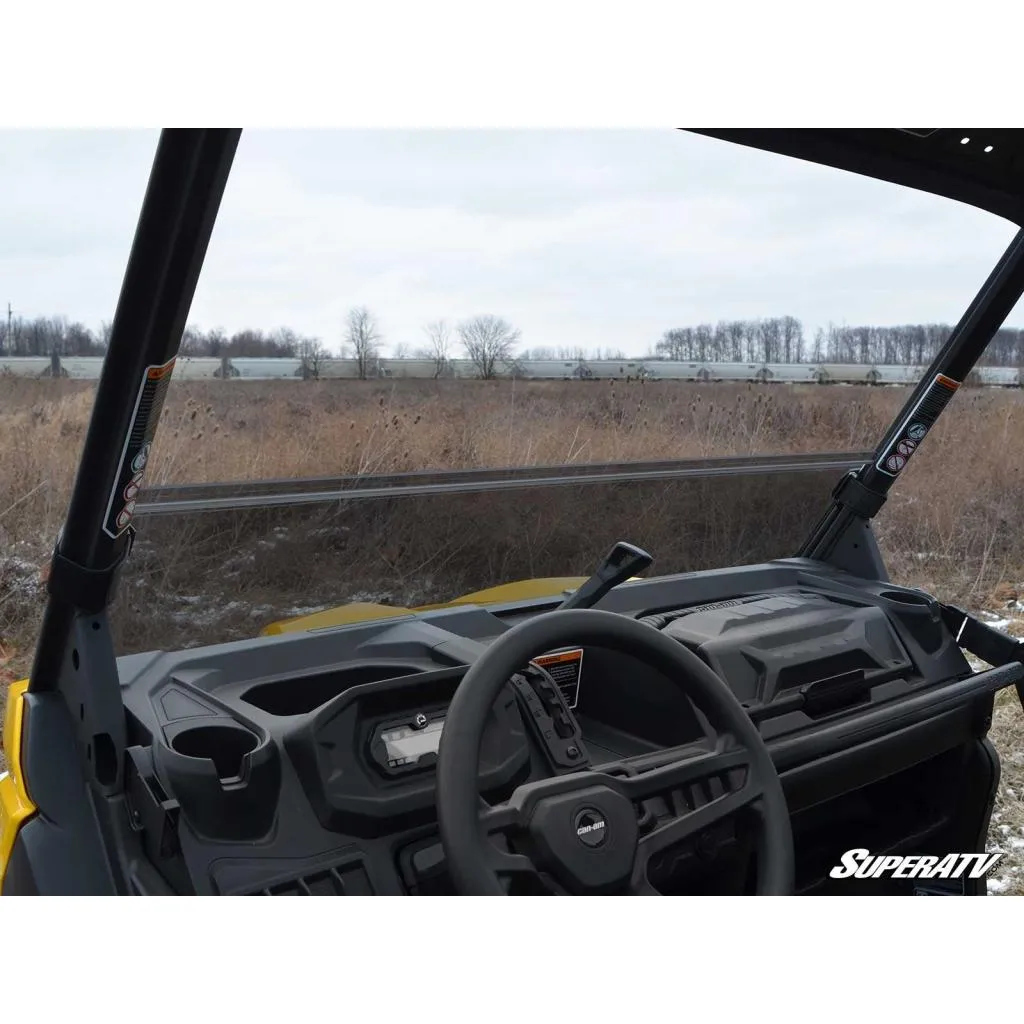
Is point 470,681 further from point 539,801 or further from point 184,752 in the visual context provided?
point 184,752

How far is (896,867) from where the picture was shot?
212 cm

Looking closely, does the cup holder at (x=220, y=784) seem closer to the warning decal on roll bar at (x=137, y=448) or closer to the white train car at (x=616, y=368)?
the warning decal on roll bar at (x=137, y=448)

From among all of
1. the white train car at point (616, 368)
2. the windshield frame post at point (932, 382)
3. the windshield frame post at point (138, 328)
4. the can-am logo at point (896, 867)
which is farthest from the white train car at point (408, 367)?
the can-am logo at point (896, 867)

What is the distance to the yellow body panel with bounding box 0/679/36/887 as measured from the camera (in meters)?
1.51

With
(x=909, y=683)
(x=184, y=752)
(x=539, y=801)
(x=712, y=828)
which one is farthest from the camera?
(x=909, y=683)

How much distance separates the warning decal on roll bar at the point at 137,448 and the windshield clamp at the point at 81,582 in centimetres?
5

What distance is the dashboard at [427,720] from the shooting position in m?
1.46

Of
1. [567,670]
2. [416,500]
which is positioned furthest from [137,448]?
[416,500]

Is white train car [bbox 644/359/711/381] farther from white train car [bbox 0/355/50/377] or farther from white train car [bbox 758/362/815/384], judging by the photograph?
white train car [bbox 0/355/50/377]

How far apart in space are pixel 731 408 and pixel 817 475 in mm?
337

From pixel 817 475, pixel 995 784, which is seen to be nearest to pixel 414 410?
pixel 817 475

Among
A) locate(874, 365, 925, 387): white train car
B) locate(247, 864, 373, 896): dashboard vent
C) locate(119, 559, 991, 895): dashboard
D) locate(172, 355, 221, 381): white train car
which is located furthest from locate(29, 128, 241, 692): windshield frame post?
locate(874, 365, 925, 387): white train car

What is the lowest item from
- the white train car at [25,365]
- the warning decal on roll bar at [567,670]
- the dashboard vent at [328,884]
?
the dashboard vent at [328,884]

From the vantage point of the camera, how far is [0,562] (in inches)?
124
